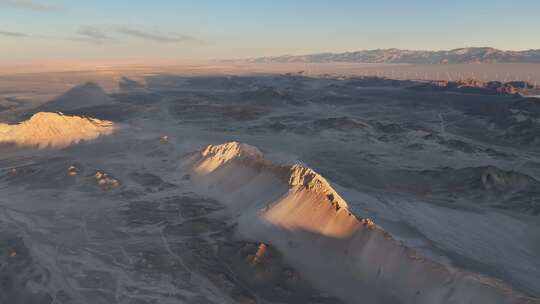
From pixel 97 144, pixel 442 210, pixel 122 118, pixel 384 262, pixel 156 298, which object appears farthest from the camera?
pixel 122 118

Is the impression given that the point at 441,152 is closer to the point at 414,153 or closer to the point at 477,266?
the point at 414,153

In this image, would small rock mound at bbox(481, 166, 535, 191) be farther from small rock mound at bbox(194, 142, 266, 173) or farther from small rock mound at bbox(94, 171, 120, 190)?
small rock mound at bbox(94, 171, 120, 190)

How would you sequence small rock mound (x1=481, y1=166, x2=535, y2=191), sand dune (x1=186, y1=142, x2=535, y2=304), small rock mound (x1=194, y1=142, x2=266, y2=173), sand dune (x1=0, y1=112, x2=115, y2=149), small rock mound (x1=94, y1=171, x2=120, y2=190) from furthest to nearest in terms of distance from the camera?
1. sand dune (x1=0, y1=112, x2=115, y2=149)
2. small rock mound (x1=481, y1=166, x2=535, y2=191)
3. small rock mound (x1=194, y1=142, x2=266, y2=173)
4. small rock mound (x1=94, y1=171, x2=120, y2=190)
5. sand dune (x1=186, y1=142, x2=535, y2=304)

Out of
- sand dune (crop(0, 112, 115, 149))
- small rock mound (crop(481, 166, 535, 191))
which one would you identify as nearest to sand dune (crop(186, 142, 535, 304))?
small rock mound (crop(481, 166, 535, 191))

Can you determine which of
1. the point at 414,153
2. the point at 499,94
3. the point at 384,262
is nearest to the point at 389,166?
the point at 414,153

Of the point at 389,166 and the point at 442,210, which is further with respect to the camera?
the point at 389,166

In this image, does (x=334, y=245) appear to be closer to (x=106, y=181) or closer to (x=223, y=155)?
(x=223, y=155)

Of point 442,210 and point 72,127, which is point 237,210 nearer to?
point 442,210

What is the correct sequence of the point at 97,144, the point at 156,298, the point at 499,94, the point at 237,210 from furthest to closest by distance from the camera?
the point at 499,94
the point at 97,144
the point at 237,210
the point at 156,298
